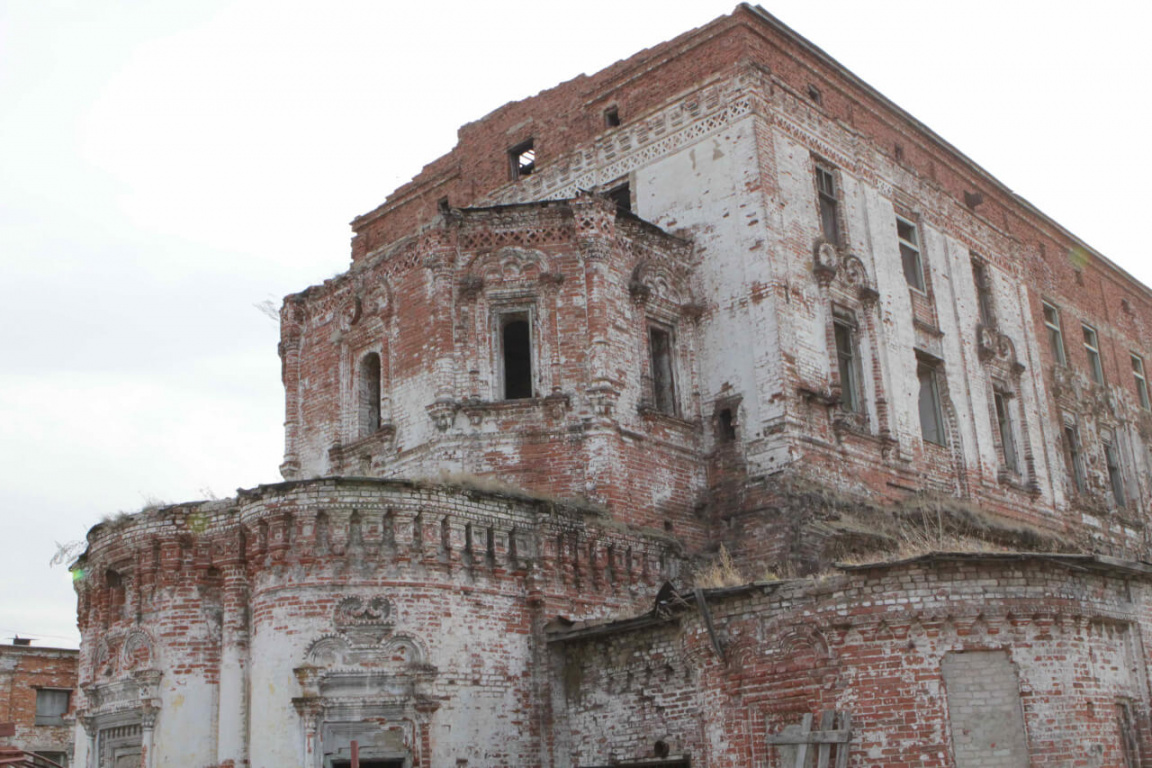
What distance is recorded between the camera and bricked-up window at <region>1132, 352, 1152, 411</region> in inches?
1387

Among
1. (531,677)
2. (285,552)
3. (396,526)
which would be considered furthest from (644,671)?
(285,552)

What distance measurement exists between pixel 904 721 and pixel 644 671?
400 cm

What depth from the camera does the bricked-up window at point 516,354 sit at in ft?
70.7

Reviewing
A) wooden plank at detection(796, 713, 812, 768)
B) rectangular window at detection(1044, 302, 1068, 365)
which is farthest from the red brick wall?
rectangular window at detection(1044, 302, 1068, 365)

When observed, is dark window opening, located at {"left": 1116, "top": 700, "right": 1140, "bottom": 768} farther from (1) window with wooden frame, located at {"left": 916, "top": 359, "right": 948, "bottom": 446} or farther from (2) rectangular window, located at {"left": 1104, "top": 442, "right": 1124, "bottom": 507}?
(2) rectangular window, located at {"left": 1104, "top": 442, "right": 1124, "bottom": 507}

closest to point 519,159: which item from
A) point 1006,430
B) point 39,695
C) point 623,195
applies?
point 623,195

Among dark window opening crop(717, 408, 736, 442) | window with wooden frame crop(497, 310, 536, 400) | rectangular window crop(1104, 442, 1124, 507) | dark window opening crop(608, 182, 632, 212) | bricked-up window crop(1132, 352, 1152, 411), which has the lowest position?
dark window opening crop(717, 408, 736, 442)

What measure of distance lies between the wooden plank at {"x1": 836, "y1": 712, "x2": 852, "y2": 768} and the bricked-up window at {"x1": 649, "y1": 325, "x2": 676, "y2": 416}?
8.90 m

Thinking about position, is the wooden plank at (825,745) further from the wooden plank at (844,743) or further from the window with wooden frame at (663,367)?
the window with wooden frame at (663,367)

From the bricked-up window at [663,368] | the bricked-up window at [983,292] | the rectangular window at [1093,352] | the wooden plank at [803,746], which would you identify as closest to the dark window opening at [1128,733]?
the wooden plank at [803,746]

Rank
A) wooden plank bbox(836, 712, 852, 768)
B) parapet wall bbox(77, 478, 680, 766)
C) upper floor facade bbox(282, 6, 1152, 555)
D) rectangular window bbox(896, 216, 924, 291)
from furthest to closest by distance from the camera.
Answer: rectangular window bbox(896, 216, 924, 291)
upper floor facade bbox(282, 6, 1152, 555)
parapet wall bbox(77, 478, 680, 766)
wooden plank bbox(836, 712, 852, 768)

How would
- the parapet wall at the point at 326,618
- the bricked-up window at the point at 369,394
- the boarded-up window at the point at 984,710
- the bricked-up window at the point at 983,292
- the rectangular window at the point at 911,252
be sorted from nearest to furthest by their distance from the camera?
the boarded-up window at the point at 984,710 → the parapet wall at the point at 326,618 → the bricked-up window at the point at 369,394 → the rectangular window at the point at 911,252 → the bricked-up window at the point at 983,292

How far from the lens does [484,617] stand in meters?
16.7

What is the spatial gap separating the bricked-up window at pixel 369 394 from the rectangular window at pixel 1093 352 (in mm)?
19701
